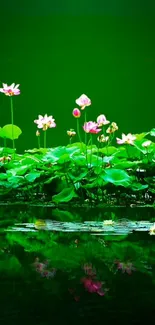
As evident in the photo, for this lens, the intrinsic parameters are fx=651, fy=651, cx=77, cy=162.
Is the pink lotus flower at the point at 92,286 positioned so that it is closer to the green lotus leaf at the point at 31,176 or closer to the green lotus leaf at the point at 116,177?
the green lotus leaf at the point at 116,177

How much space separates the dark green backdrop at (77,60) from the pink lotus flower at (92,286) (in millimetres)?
4103

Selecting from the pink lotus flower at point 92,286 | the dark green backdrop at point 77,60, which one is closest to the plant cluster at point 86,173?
the pink lotus flower at point 92,286

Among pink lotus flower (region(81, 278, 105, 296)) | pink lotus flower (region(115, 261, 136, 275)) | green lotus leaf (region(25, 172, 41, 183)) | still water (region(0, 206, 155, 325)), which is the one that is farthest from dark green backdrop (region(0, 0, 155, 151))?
pink lotus flower (region(81, 278, 105, 296))

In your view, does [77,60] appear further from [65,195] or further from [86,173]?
[65,195]

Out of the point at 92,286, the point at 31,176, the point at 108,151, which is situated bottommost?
the point at 92,286

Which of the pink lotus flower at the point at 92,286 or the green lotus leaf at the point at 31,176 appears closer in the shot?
the pink lotus flower at the point at 92,286

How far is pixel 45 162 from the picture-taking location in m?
3.12

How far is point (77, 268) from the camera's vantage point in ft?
4.33

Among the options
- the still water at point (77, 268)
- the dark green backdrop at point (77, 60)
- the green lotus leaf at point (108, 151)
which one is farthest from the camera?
the dark green backdrop at point (77, 60)

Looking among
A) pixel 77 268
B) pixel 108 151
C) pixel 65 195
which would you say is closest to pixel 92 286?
pixel 77 268

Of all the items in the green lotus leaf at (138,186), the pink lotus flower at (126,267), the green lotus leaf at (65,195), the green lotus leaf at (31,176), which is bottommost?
the pink lotus flower at (126,267)

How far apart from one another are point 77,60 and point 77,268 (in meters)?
4.15

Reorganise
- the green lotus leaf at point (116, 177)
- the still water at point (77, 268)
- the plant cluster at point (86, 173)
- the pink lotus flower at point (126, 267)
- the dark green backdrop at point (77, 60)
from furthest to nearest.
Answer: the dark green backdrop at point (77, 60) → the plant cluster at point (86, 173) → the green lotus leaf at point (116, 177) → the pink lotus flower at point (126, 267) → the still water at point (77, 268)

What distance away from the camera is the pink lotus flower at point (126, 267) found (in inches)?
50.8
